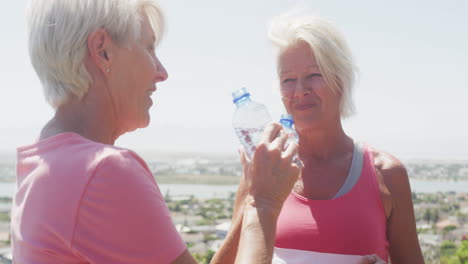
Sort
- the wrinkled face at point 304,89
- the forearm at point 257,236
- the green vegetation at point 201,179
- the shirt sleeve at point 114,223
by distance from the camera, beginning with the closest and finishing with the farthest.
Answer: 1. the shirt sleeve at point 114,223
2. the forearm at point 257,236
3. the wrinkled face at point 304,89
4. the green vegetation at point 201,179

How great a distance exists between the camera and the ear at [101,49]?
127 centimetres

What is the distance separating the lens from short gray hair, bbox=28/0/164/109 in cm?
125

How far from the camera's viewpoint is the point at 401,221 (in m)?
2.00

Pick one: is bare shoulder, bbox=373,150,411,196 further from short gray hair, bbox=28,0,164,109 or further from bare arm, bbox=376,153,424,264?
short gray hair, bbox=28,0,164,109

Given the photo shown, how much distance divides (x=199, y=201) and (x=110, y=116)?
4345 centimetres

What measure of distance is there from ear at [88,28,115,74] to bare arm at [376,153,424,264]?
4.36 feet

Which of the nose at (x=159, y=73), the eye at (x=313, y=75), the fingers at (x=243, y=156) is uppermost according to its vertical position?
the nose at (x=159, y=73)

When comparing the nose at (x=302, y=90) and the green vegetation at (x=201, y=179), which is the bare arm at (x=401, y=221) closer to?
the nose at (x=302, y=90)

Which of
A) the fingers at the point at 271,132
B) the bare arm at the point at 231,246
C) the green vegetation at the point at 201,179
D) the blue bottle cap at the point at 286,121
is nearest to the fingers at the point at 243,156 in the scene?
the bare arm at the point at 231,246

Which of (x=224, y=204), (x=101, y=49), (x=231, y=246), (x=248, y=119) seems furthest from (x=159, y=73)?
(x=224, y=204)

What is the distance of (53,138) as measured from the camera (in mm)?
1237

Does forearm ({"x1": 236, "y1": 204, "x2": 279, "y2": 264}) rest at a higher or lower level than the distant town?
higher

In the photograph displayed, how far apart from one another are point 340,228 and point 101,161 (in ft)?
4.03

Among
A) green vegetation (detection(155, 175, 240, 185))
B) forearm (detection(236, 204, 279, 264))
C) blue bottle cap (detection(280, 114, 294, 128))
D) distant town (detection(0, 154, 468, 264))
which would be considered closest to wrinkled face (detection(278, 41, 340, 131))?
blue bottle cap (detection(280, 114, 294, 128))
